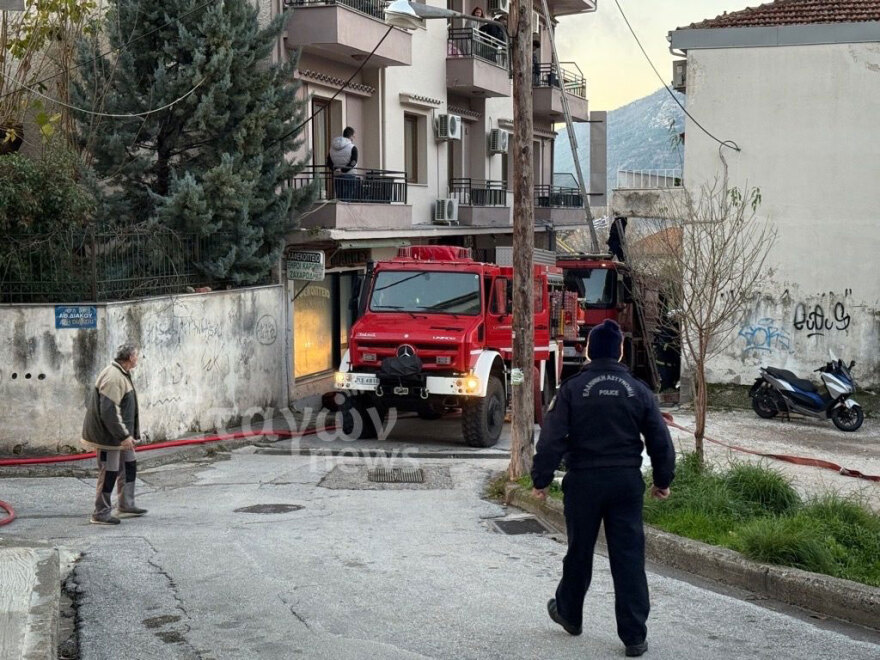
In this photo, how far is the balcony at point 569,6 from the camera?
3475 centimetres

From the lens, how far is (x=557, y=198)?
33.6 meters

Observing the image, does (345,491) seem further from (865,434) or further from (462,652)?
(865,434)

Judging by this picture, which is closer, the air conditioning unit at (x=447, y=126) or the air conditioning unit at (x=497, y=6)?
the air conditioning unit at (x=447, y=126)

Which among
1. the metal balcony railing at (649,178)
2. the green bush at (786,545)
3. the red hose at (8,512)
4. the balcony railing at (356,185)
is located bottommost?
the red hose at (8,512)

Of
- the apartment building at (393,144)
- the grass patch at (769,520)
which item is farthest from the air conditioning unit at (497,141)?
the grass patch at (769,520)

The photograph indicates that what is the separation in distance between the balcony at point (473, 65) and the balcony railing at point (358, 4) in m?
4.69

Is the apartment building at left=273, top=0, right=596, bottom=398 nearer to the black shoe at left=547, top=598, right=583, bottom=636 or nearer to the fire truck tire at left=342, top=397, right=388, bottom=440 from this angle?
the fire truck tire at left=342, top=397, right=388, bottom=440

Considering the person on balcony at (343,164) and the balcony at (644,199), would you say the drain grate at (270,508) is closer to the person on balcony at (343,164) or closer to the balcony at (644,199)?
the person on balcony at (343,164)

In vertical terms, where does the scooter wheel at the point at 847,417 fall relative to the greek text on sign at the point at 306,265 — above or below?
below

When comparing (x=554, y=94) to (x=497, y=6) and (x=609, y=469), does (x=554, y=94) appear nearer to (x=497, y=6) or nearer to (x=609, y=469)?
(x=497, y=6)

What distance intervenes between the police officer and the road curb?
5.84 ft

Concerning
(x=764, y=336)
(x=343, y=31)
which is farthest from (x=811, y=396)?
(x=343, y=31)

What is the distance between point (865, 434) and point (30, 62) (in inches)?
573

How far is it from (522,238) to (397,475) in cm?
349
